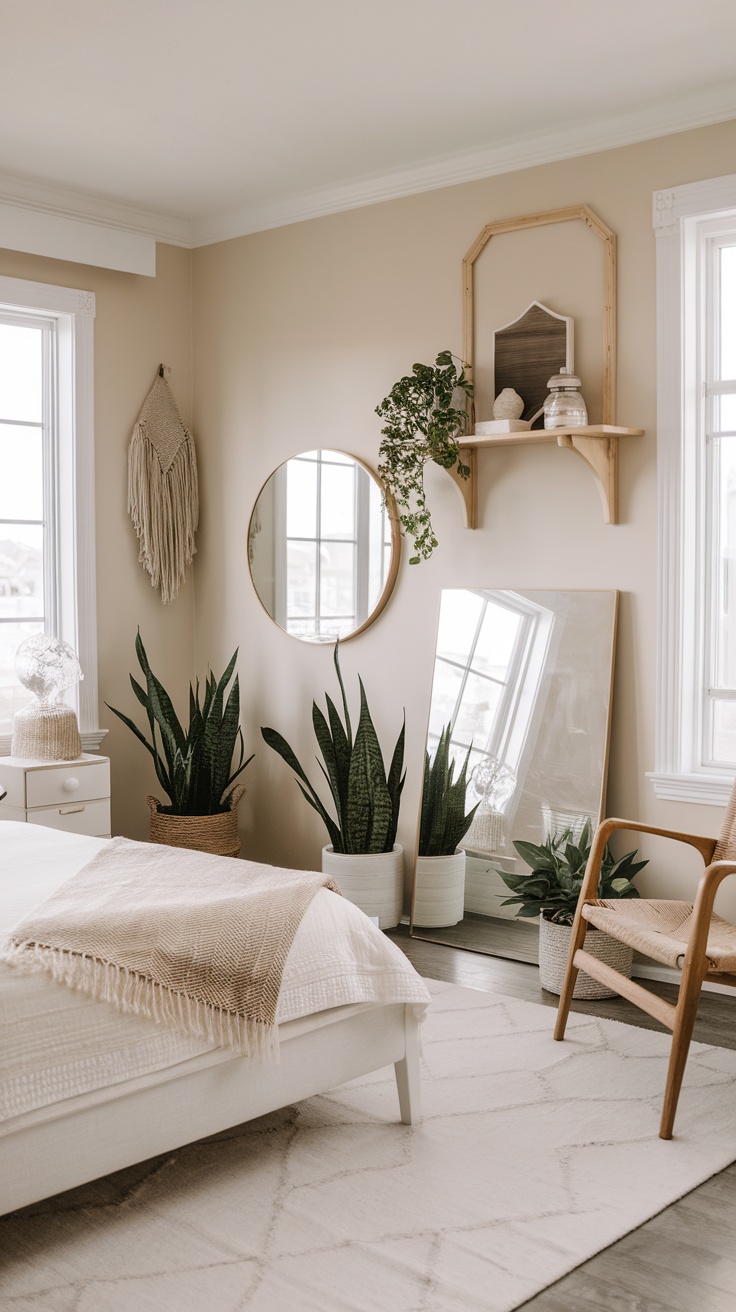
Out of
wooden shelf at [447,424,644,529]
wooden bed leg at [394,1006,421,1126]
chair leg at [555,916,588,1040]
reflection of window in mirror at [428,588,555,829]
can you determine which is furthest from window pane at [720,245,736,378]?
wooden bed leg at [394,1006,421,1126]

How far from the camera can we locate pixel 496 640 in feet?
13.5

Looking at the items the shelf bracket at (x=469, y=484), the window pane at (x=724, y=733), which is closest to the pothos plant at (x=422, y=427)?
the shelf bracket at (x=469, y=484)

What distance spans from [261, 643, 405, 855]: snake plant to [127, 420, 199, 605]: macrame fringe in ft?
3.29

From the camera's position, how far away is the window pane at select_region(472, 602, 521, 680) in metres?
4.09

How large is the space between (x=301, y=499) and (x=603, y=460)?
1.37 m

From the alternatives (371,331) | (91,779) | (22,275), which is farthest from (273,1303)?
(22,275)

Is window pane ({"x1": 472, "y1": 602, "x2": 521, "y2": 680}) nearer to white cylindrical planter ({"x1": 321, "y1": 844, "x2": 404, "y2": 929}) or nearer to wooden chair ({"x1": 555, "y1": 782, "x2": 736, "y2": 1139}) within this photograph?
white cylindrical planter ({"x1": 321, "y1": 844, "x2": 404, "y2": 929})

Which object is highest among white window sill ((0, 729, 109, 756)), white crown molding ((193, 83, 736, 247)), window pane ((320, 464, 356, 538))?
white crown molding ((193, 83, 736, 247))

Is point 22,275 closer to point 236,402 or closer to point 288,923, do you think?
point 236,402

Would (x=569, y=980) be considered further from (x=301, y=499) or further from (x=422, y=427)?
(x=301, y=499)

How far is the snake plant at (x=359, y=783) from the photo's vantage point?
4.12 metres

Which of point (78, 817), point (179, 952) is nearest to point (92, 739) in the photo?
point (78, 817)

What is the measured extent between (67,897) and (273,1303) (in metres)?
0.91

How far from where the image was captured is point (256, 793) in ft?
16.2
